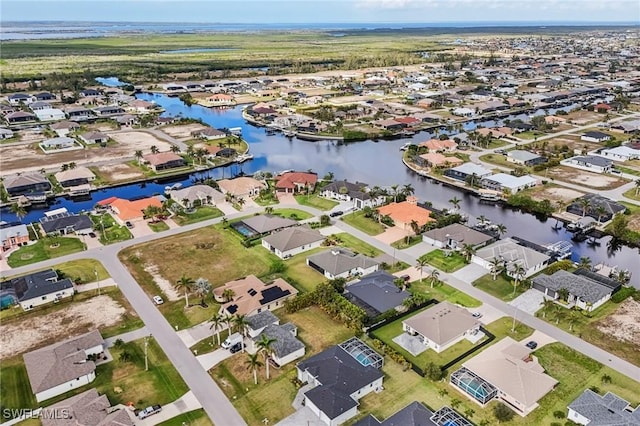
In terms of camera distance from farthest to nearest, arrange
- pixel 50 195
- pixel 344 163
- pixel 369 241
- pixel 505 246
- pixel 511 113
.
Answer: pixel 511 113 → pixel 344 163 → pixel 50 195 → pixel 369 241 → pixel 505 246

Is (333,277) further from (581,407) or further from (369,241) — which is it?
(581,407)

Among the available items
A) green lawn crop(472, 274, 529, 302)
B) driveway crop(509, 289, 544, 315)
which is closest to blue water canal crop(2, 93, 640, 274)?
green lawn crop(472, 274, 529, 302)

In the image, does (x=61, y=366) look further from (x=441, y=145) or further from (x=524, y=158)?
(x=524, y=158)

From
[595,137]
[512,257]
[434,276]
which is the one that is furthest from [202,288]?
[595,137]

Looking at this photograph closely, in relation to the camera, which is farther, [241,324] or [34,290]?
[34,290]

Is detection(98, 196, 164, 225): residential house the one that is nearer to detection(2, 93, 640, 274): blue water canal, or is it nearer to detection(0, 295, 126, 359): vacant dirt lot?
detection(2, 93, 640, 274): blue water canal

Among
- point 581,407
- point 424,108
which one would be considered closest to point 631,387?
point 581,407
